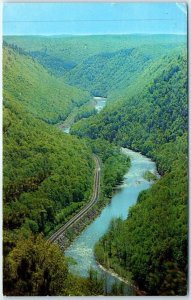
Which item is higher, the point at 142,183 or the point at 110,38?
the point at 110,38

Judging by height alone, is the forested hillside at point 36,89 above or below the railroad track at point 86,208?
above

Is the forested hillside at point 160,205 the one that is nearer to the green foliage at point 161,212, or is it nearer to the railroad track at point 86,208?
the green foliage at point 161,212

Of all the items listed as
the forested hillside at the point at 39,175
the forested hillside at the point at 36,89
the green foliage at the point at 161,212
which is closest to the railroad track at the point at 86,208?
the forested hillside at the point at 39,175

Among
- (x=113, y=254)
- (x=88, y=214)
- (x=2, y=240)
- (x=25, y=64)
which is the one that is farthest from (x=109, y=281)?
(x=25, y=64)

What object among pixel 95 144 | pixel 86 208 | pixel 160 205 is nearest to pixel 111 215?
pixel 86 208

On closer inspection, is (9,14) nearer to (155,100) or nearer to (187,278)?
(155,100)

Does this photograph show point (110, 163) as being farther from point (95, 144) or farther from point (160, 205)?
point (160, 205)
